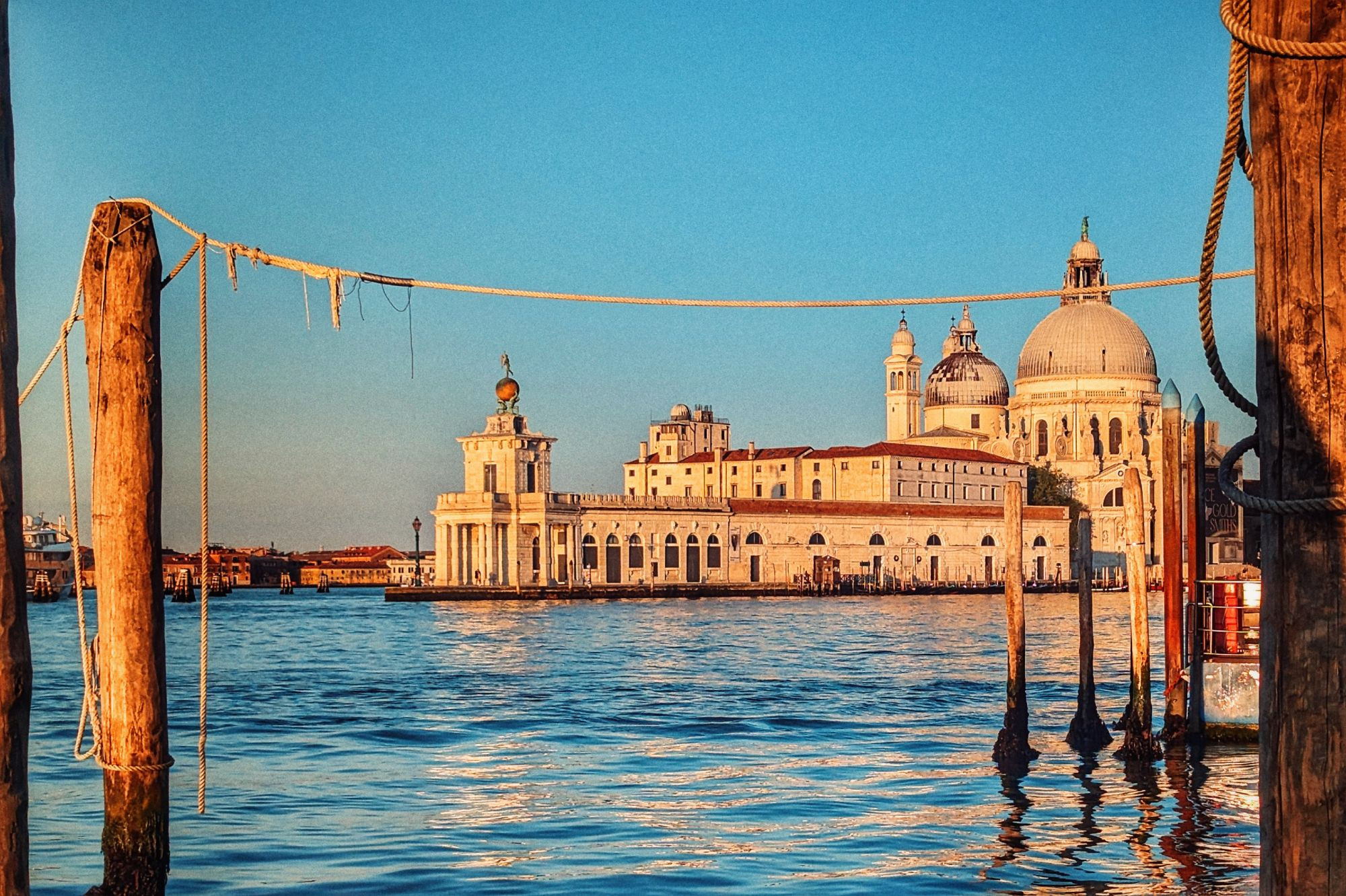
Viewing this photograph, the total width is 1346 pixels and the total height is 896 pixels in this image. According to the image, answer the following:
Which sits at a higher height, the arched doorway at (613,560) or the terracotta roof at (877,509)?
the terracotta roof at (877,509)

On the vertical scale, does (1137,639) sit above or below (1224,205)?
below

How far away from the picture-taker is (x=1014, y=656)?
14.4m

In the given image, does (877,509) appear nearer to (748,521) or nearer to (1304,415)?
(748,521)

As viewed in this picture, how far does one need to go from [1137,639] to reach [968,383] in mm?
80591

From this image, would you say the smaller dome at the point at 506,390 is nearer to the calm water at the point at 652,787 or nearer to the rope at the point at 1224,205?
the calm water at the point at 652,787

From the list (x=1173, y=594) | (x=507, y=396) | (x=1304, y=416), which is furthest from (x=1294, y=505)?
(x=507, y=396)

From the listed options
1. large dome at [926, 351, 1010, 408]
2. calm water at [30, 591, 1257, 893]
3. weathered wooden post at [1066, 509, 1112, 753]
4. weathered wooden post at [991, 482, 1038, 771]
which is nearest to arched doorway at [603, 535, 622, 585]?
large dome at [926, 351, 1010, 408]

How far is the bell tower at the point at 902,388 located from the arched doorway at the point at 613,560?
92.1ft

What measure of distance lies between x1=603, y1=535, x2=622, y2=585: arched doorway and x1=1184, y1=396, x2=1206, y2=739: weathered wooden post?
56.3m

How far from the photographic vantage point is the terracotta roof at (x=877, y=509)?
73.1m

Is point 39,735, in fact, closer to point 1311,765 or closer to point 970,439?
point 1311,765

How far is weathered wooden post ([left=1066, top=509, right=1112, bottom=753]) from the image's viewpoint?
14688 millimetres

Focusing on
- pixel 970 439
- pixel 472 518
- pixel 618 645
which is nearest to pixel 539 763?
pixel 618 645

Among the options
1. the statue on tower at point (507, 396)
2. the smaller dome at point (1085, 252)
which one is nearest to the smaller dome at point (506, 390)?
the statue on tower at point (507, 396)
